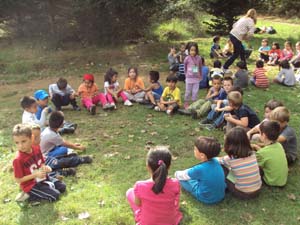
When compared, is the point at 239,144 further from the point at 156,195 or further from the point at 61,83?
the point at 61,83

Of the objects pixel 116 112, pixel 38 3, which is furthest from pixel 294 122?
pixel 38 3

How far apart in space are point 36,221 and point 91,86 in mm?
4920

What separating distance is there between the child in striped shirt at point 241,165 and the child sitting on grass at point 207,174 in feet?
0.60

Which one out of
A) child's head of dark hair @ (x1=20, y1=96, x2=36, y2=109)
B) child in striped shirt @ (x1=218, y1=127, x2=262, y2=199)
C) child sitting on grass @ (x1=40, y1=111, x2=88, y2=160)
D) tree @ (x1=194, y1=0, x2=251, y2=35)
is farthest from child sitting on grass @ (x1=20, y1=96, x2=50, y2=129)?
tree @ (x1=194, y1=0, x2=251, y2=35)

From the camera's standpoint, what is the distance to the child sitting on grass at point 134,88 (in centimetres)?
901

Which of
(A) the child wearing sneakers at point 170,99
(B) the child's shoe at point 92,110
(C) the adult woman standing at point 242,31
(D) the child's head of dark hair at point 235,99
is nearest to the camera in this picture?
(D) the child's head of dark hair at point 235,99

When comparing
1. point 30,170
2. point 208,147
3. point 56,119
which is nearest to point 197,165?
point 208,147

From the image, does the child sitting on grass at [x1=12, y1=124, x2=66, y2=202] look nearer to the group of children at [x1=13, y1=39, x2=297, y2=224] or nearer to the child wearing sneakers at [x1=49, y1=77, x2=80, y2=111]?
the group of children at [x1=13, y1=39, x2=297, y2=224]

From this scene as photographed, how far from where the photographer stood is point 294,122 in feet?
24.2

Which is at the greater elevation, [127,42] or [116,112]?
[127,42]

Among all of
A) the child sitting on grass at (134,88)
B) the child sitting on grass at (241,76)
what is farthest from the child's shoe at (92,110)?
the child sitting on grass at (241,76)

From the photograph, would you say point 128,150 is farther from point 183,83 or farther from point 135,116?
point 183,83

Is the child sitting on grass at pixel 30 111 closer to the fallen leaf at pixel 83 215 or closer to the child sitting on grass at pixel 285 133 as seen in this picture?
the fallen leaf at pixel 83 215

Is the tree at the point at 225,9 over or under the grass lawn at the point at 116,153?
over
